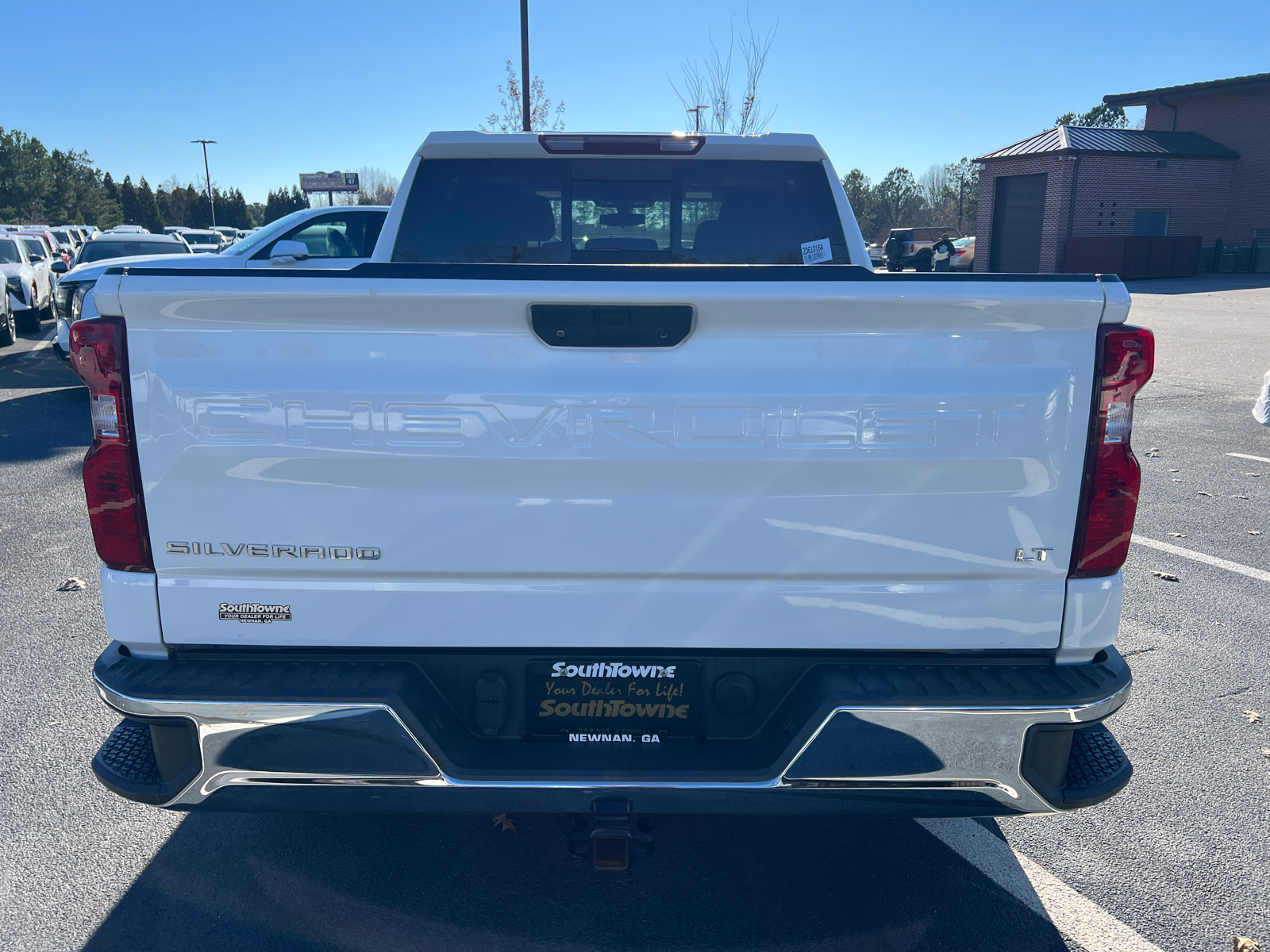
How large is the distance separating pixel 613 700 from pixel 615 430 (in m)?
0.68

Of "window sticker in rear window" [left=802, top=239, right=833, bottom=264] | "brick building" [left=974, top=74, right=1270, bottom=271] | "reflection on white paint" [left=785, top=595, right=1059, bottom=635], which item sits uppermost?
"brick building" [left=974, top=74, right=1270, bottom=271]

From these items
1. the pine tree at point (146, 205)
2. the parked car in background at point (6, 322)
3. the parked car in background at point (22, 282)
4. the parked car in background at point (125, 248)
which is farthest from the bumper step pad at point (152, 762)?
the pine tree at point (146, 205)

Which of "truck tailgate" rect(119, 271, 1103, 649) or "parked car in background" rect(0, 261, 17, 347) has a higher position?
"truck tailgate" rect(119, 271, 1103, 649)

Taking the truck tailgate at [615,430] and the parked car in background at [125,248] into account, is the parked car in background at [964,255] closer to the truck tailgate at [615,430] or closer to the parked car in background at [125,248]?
the parked car in background at [125,248]

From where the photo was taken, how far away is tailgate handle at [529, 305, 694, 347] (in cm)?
224

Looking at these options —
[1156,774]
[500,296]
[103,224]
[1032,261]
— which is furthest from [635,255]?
[103,224]

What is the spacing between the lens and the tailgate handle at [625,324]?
2244 mm

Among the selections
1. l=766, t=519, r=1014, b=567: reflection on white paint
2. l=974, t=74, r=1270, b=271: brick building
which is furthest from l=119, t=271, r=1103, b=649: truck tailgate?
l=974, t=74, r=1270, b=271: brick building

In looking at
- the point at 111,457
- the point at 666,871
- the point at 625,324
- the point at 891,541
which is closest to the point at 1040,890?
the point at 666,871

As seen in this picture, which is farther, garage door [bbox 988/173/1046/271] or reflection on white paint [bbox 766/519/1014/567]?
garage door [bbox 988/173/1046/271]

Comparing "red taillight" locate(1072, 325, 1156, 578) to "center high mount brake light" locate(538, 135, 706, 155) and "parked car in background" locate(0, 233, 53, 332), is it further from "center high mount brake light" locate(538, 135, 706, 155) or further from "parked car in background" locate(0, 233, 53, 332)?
"parked car in background" locate(0, 233, 53, 332)

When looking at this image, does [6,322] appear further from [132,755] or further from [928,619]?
[928,619]

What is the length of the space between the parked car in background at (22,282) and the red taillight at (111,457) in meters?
18.1

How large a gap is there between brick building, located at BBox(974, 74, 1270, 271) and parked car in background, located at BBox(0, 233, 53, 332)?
33.3 m
